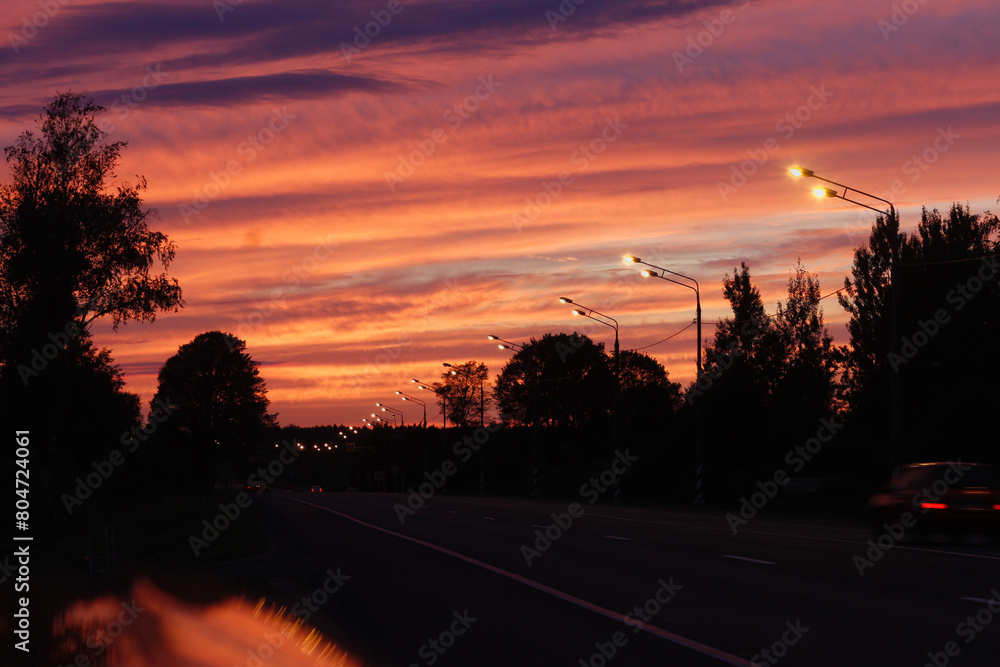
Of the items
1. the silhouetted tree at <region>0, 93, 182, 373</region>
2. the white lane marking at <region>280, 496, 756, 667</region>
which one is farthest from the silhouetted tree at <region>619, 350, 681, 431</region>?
the white lane marking at <region>280, 496, 756, 667</region>

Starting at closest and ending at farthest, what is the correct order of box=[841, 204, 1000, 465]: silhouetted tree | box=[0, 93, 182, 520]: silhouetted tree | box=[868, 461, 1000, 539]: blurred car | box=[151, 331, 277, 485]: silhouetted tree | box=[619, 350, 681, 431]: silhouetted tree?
box=[868, 461, 1000, 539]: blurred car
box=[0, 93, 182, 520]: silhouetted tree
box=[841, 204, 1000, 465]: silhouetted tree
box=[151, 331, 277, 485]: silhouetted tree
box=[619, 350, 681, 431]: silhouetted tree

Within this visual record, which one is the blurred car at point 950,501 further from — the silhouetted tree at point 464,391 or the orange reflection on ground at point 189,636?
the silhouetted tree at point 464,391

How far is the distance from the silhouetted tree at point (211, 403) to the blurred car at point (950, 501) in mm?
84017

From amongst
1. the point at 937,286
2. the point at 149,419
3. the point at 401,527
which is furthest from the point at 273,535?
the point at 149,419

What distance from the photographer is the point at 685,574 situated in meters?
15.7

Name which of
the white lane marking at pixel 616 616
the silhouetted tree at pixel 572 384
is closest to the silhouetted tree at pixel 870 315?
the silhouetted tree at pixel 572 384

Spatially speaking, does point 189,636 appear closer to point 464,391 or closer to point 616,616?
point 616,616

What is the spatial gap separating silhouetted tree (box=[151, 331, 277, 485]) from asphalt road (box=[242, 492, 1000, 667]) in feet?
256

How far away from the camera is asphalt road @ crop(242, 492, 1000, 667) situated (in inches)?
380

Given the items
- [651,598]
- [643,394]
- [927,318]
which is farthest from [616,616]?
[643,394]

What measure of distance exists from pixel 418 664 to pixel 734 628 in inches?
133

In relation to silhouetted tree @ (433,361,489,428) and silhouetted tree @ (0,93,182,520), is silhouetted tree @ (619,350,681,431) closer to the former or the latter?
silhouetted tree @ (433,361,489,428)

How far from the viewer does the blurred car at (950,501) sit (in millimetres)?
21500

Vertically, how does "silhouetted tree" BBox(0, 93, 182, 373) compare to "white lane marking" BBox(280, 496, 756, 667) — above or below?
above
